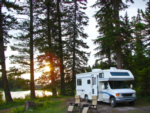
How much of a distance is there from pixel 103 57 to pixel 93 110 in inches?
591

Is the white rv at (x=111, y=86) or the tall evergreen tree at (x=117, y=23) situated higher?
the tall evergreen tree at (x=117, y=23)

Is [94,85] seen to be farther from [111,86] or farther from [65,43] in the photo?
[65,43]

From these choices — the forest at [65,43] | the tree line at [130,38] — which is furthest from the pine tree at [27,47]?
the tree line at [130,38]

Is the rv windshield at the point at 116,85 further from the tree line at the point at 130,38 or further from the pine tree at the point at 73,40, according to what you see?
the pine tree at the point at 73,40

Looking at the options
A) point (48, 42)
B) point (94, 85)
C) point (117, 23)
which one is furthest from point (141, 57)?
point (48, 42)

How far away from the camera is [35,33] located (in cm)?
1953

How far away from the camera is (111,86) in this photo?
41.0 feet

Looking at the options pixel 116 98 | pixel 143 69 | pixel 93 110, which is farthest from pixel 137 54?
pixel 93 110

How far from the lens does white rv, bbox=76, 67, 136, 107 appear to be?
1168 centimetres

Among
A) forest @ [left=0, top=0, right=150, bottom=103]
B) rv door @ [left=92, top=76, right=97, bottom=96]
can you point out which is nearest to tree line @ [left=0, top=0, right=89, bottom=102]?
forest @ [left=0, top=0, right=150, bottom=103]

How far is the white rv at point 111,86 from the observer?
11.7 metres

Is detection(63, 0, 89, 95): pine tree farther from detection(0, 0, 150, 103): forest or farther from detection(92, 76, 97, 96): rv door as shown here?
detection(92, 76, 97, 96): rv door

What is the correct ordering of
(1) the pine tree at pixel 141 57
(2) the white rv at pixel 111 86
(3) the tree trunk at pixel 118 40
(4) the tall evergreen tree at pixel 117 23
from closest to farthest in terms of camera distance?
(2) the white rv at pixel 111 86, (1) the pine tree at pixel 141 57, (4) the tall evergreen tree at pixel 117 23, (3) the tree trunk at pixel 118 40

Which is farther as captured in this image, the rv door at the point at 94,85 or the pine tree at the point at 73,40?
the pine tree at the point at 73,40
